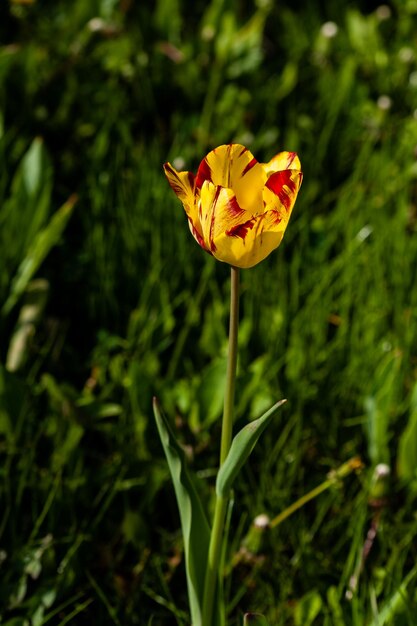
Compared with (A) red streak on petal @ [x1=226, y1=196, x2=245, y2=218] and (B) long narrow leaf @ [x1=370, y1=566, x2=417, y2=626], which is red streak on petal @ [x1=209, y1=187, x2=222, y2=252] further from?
(B) long narrow leaf @ [x1=370, y1=566, x2=417, y2=626]

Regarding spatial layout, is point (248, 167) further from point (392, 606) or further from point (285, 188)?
point (392, 606)

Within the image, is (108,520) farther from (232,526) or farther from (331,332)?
(331,332)

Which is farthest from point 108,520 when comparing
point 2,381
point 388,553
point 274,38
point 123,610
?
point 274,38

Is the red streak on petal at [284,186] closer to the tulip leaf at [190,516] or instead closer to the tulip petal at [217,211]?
the tulip petal at [217,211]

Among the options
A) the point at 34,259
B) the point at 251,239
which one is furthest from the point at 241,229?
the point at 34,259

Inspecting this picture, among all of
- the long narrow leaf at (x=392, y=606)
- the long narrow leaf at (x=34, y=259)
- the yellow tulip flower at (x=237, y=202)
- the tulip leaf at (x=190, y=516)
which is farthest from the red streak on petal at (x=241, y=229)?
the long narrow leaf at (x=34, y=259)

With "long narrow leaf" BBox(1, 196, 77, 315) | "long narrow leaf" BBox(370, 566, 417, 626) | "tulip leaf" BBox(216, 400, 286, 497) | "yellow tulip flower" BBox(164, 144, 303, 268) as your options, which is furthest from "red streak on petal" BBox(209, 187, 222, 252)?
"long narrow leaf" BBox(1, 196, 77, 315)

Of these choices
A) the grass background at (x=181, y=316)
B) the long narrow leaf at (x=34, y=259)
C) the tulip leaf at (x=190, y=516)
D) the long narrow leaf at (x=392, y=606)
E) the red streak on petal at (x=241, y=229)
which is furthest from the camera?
the long narrow leaf at (x=34, y=259)
